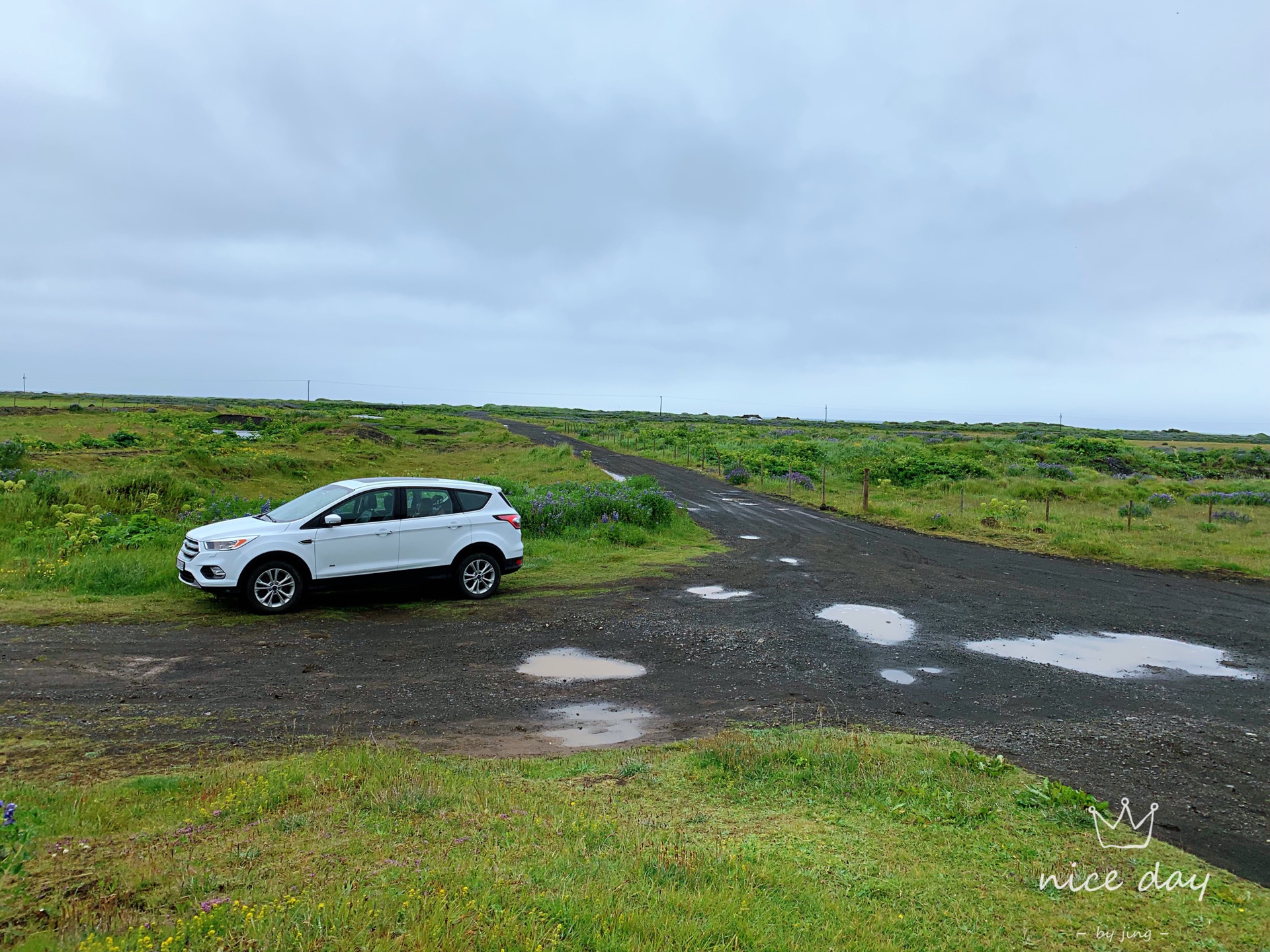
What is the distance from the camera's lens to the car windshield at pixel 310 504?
10.8 meters

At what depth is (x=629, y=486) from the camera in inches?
811

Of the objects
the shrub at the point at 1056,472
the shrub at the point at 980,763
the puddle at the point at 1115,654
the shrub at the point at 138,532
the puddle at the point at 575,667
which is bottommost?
the puddle at the point at 1115,654

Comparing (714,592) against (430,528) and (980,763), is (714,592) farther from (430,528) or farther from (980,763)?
(980,763)

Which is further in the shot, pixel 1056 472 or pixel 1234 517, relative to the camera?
pixel 1056 472

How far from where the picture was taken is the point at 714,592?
12703mm

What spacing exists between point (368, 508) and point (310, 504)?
0.92m

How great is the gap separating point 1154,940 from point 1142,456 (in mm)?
62089

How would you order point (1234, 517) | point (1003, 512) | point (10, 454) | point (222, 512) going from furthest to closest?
1. point (1234, 517)
2. point (1003, 512)
3. point (10, 454)
4. point (222, 512)

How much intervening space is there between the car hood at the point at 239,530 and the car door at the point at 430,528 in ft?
5.39

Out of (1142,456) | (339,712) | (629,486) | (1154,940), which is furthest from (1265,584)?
(1142,456)

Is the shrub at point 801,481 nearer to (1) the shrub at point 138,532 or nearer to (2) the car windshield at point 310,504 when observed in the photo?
(2) the car windshield at point 310,504

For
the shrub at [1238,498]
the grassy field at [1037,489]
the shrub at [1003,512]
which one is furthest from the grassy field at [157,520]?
the shrub at [1238,498]

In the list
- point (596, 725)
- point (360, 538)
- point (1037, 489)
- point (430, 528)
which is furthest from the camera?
point (1037, 489)

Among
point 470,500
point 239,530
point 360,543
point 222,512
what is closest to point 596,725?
point 360,543
